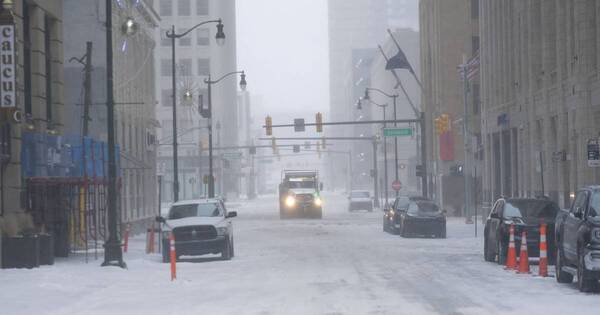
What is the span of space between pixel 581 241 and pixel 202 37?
404ft

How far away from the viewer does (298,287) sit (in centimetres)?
2139

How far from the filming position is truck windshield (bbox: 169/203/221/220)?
3294cm

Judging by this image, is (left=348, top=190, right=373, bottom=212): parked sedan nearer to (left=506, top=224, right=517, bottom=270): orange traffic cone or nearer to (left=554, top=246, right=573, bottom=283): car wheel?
(left=506, top=224, right=517, bottom=270): orange traffic cone

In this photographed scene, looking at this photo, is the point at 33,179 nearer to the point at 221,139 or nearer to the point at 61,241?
the point at 61,241

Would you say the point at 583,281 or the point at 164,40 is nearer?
the point at 583,281

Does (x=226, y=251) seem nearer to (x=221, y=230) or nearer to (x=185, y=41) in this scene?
(x=221, y=230)

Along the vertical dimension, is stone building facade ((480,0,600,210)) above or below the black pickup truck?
above

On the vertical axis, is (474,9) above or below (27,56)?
above

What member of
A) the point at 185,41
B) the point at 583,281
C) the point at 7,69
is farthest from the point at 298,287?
the point at 185,41

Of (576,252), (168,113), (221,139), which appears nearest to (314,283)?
(576,252)

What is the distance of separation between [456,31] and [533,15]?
2902cm

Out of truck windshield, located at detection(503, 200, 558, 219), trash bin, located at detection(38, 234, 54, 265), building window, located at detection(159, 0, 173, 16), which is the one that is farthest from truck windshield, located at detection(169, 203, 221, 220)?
building window, located at detection(159, 0, 173, 16)

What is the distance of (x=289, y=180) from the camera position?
74625 millimetres

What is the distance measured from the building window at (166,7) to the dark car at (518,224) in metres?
113
